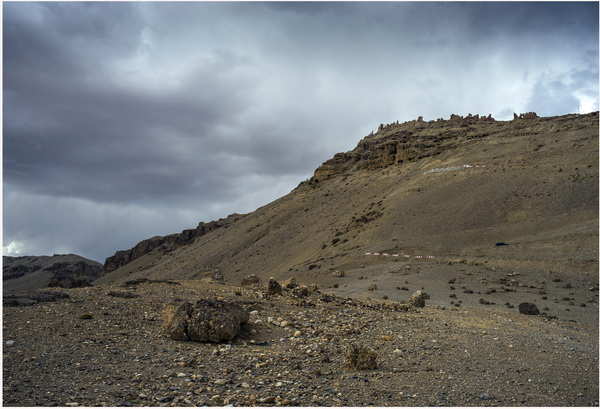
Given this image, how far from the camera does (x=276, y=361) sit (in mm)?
8422

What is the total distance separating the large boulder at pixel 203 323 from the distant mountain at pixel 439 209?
28636mm

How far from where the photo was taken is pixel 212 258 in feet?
243

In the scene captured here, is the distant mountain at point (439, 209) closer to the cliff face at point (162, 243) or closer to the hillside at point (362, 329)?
the hillside at point (362, 329)

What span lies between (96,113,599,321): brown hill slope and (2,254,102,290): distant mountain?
57.4 metres

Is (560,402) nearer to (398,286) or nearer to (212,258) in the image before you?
(398,286)

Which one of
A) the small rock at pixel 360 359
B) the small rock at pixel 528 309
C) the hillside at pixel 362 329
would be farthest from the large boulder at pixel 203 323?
the small rock at pixel 528 309

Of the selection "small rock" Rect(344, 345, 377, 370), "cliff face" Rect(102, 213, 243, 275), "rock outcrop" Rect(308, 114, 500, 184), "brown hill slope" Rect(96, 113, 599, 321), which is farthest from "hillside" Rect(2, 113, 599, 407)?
"cliff face" Rect(102, 213, 243, 275)

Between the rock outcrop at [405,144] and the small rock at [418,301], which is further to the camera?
the rock outcrop at [405,144]

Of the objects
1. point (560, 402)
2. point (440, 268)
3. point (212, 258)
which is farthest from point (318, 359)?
point (212, 258)

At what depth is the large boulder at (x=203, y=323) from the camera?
31.3 ft

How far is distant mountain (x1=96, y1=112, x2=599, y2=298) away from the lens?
44250 mm

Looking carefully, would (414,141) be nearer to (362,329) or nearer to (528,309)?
(528,309)

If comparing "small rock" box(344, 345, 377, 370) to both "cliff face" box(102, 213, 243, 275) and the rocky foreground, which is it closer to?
the rocky foreground

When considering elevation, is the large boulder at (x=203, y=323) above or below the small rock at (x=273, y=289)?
below
